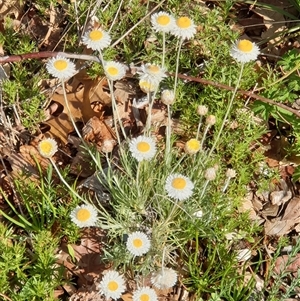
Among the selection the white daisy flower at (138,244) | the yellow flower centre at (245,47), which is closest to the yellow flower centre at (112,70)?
the yellow flower centre at (245,47)

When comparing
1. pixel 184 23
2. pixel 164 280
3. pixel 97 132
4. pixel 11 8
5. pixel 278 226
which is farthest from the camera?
pixel 11 8

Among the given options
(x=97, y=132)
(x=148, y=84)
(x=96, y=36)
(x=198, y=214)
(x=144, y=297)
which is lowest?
(x=144, y=297)

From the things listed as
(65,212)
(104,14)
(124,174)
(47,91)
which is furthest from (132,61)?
(65,212)

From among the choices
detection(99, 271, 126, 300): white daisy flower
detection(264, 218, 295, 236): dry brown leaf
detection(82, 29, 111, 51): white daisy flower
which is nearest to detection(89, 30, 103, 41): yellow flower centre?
detection(82, 29, 111, 51): white daisy flower

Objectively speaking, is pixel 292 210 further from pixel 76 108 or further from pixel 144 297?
pixel 76 108

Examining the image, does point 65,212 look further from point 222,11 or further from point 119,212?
point 222,11

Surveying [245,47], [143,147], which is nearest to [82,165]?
[143,147]
